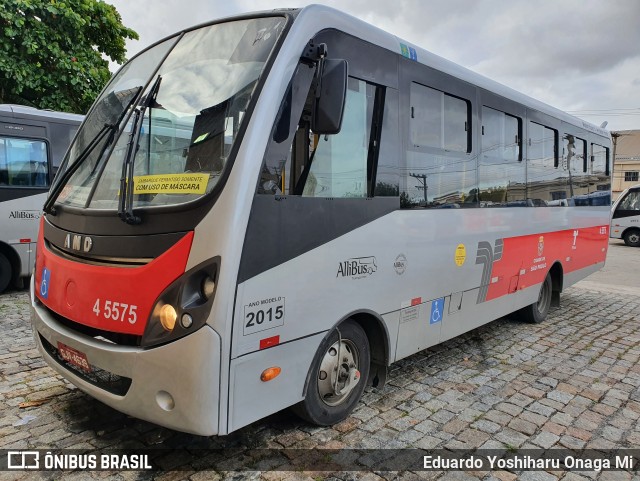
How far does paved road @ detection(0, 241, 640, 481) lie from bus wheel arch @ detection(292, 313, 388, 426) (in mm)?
166

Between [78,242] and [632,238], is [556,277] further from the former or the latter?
[632,238]

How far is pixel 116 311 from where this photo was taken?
2.88 meters

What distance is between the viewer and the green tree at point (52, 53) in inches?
454

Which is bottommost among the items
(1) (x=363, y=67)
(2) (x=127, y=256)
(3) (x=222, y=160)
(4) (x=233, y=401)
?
(4) (x=233, y=401)

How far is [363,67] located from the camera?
12.1ft

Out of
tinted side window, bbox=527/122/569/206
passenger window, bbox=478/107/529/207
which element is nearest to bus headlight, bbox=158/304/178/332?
passenger window, bbox=478/107/529/207

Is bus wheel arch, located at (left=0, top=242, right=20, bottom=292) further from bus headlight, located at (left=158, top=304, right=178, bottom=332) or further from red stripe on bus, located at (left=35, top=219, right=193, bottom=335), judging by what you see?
bus headlight, located at (left=158, top=304, right=178, bottom=332)

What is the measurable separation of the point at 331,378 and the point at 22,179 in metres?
7.19

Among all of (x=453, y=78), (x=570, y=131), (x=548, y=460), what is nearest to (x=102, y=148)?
(x=453, y=78)

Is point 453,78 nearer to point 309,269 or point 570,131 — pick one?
point 309,269

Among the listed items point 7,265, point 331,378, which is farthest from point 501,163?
point 7,265

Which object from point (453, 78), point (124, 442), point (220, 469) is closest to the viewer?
point (220, 469)

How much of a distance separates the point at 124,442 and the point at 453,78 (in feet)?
13.8

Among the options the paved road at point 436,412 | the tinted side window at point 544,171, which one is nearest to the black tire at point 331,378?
the paved road at point 436,412
